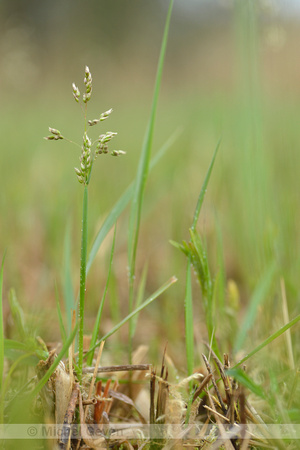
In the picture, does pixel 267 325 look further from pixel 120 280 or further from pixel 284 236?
pixel 120 280

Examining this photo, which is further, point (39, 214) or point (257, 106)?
point (39, 214)

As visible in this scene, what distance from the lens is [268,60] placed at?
0.97 metres

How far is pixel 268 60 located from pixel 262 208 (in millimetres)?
306

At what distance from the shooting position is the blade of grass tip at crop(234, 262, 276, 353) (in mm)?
804

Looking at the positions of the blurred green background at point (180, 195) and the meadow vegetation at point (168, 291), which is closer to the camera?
the meadow vegetation at point (168, 291)

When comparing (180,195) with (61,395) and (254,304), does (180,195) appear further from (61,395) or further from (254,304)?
(61,395)

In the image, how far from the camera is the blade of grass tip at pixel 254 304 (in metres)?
0.80

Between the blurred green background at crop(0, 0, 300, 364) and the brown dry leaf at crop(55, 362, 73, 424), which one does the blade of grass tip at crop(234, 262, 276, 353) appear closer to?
the blurred green background at crop(0, 0, 300, 364)

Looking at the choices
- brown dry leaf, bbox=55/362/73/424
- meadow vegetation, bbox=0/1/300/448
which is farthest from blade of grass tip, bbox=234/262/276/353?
brown dry leaf, bbox=55/362/73/424

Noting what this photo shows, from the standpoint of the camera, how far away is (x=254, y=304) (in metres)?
0.86

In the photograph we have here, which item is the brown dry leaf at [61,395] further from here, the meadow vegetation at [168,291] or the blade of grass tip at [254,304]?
the blade of grass tip at [254,304]

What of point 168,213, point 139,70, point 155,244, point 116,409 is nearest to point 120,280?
point 155,244

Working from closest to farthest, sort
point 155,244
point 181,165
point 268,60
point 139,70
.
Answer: point 268,60, point 155,244, point 181,165, point 139,70

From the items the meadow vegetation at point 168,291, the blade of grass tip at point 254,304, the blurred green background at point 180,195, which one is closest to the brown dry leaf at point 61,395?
the meadow vegetation at point 168,291
